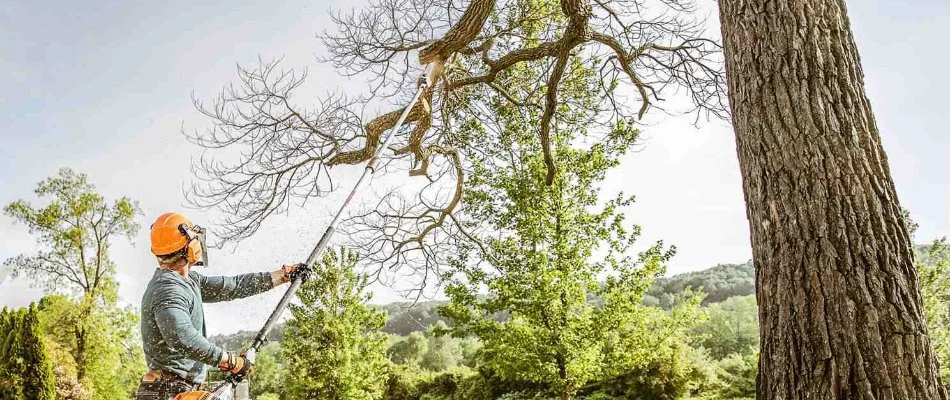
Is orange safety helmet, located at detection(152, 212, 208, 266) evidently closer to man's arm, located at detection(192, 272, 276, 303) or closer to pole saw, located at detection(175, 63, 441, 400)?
man's arm, located at detection(192, 272, 276, 303)

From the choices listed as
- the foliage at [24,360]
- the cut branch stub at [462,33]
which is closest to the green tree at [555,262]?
the cut branch stub at [462,33]

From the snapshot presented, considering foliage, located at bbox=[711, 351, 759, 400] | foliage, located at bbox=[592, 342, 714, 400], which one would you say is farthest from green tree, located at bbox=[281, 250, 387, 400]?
foliage, located at bbox=[711, 351, 759, 400]

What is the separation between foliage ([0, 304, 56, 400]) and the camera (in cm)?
1316

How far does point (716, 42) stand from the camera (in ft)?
19.0

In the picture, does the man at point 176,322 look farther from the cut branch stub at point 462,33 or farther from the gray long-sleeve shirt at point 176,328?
the cut branch stub at point 462,33

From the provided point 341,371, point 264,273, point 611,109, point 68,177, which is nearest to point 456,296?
point 611,109

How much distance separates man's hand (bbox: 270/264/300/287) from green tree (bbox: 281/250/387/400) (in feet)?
39.3

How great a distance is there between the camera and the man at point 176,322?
243cm

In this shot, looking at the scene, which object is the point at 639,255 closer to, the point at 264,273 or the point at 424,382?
the point at 264,273

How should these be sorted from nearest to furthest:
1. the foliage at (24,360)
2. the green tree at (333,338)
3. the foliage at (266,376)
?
the foliage at (24,360) < the green tree at (333,338) < the foliage at (266,376)

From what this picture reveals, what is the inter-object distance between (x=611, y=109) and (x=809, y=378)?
6.64m

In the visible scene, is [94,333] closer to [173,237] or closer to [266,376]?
[266,376]

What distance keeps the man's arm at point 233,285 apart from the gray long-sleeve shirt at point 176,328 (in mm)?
140

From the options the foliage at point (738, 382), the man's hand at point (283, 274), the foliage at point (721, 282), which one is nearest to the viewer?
the man's hand at point (283, 274)
